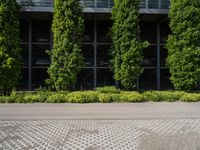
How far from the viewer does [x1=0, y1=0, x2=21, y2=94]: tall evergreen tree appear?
1816cm

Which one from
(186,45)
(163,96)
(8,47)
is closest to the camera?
(163,96)

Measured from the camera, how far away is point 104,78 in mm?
24375

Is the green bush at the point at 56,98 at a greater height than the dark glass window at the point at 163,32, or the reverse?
the dark glass window at the point at 163,32

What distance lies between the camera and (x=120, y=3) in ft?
65.6

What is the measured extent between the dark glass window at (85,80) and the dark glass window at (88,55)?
0.67 m

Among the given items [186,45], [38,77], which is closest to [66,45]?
[38,77]

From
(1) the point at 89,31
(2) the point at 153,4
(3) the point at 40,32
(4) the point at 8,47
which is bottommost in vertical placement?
(4) the point at 8,47

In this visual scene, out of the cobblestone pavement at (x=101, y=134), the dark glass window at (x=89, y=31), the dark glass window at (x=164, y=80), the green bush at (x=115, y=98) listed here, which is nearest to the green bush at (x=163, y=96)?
the green bush at (x=115, y=98)

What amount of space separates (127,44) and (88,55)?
581 cm

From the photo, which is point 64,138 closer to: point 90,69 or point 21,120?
point 21,120

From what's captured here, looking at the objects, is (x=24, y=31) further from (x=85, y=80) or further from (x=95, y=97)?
(x=95, y=97)

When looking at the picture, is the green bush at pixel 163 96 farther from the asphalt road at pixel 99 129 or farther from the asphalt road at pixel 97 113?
the asphalt road at pixel 99 129

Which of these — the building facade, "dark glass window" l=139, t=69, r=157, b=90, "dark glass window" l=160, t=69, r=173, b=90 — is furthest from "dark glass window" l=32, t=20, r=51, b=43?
"dark glass window" l=160, t=69, r=173, b=90

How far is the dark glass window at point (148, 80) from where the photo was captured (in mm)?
24828
